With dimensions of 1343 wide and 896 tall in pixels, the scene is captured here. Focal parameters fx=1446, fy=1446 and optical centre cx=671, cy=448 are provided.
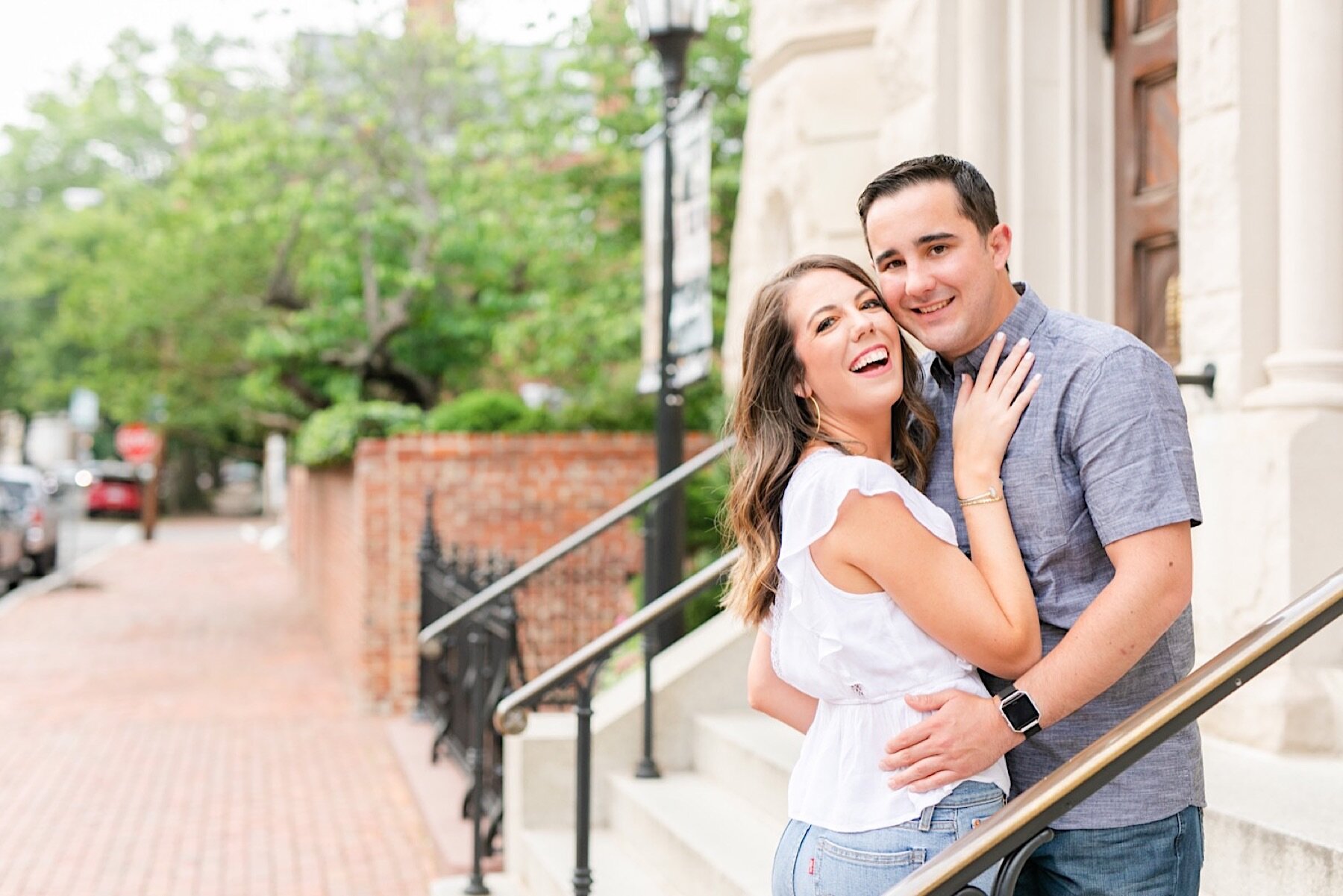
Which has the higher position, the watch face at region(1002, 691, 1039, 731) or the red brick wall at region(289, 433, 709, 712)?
the watch face at region(1002, 691, 1039, 731)

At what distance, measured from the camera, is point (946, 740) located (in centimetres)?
212

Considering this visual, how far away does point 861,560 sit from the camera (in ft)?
6.98

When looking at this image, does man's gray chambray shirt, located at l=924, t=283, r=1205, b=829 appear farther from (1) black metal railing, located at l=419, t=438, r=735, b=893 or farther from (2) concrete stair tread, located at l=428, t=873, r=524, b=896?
(2) concrete stair tread, located at l=428, t=873, r=524, b=896

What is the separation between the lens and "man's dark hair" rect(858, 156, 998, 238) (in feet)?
7.43

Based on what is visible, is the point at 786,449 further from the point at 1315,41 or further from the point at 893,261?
the point at 1315,41

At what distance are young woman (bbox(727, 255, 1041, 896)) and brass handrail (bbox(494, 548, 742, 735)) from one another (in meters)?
2.46

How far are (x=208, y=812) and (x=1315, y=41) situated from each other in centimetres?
624

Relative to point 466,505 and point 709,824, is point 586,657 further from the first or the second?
point 466,505

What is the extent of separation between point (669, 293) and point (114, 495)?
42.2 m

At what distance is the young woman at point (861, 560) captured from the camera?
2.12m

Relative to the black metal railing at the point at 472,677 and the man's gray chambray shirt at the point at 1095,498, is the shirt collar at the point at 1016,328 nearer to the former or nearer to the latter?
the man's gray chambray shirt at the point at 1095,498

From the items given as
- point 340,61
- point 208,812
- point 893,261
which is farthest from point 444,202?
point 893,261

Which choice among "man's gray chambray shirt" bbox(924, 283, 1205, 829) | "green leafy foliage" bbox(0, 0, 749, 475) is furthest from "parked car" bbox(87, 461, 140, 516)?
"man's gray chambray shirt" bbox(924, 283, 1205, 829)

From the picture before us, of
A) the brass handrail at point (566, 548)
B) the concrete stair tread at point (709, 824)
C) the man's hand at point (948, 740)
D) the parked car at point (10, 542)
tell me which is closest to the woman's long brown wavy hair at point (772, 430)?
the man's hand at point (948, 740)
